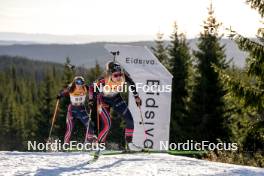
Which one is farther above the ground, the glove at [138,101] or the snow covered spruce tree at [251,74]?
the snow covered spruce tree at [251,74]

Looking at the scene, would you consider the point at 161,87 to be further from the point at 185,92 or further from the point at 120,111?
the point at 185,92

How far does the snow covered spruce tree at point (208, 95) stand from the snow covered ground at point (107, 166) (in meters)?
15.7

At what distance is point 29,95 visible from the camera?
296 ft

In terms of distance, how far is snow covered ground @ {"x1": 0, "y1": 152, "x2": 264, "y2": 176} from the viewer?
8.06 metres

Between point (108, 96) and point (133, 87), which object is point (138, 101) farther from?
point (108, 96)

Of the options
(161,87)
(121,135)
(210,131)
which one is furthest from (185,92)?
(161,87)

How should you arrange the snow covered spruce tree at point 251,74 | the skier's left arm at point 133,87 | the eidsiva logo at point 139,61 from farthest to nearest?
the snow covered spruce tree at point 251,74
the eidsiva logo at point 139,61
the skier's left arm at point 133,87

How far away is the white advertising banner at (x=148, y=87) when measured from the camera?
11.5 metres

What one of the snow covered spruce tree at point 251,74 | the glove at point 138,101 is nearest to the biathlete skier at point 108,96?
the glove at point 138,101

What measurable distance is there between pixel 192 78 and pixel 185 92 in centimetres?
168

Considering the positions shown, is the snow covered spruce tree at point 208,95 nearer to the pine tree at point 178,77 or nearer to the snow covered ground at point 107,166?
the pine tree at point 178,77

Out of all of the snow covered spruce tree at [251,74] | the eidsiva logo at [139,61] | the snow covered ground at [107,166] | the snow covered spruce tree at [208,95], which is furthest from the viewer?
the snow covered spruce tree at [208,95]

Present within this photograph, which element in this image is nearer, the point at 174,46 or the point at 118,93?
the point at 118,93

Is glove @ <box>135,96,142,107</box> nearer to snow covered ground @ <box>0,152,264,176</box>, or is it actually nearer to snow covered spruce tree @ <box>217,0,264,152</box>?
snow covered ground @ <box>0,152,264,176</box>
